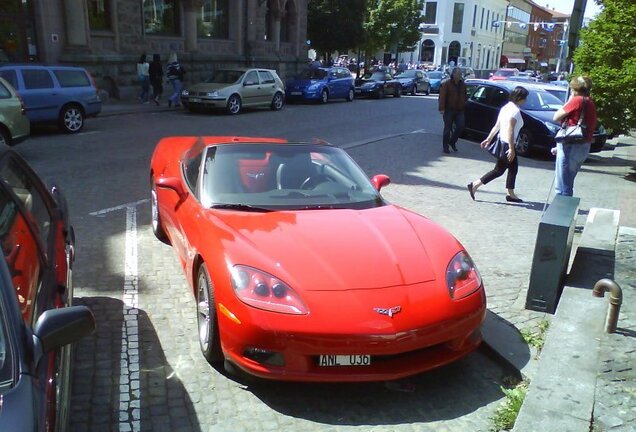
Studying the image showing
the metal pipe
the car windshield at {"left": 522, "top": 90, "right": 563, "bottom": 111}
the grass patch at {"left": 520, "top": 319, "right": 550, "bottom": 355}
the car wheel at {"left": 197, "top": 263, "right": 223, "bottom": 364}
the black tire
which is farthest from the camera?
the black tire

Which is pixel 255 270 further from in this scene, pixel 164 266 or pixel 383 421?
pixel 164 266

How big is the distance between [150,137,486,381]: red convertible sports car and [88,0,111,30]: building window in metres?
19.1

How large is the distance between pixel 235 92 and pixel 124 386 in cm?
1681

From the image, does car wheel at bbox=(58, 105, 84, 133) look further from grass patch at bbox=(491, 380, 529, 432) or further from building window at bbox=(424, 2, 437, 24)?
building window at bbox=(424, 2, 437, 24)

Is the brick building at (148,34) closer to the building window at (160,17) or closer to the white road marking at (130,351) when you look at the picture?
the building window at (160,17)

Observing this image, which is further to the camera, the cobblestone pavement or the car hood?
the car hood

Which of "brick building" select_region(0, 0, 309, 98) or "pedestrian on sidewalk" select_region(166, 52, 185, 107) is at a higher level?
"brick building" select_region(0, 0, 309, 98)

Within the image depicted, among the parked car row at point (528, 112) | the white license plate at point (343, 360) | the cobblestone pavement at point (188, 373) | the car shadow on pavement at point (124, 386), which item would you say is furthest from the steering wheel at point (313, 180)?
the parked car row at point (528, 112)

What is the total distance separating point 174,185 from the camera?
4730 millimetres

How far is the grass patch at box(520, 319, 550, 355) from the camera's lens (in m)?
4.11

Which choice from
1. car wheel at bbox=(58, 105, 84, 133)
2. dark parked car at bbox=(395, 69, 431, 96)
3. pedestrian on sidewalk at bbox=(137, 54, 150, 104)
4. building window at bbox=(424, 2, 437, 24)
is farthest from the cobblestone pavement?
building window at bbox=(424, 2, 437, 24)

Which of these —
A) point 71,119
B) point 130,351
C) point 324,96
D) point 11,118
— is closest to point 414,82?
point 324,96

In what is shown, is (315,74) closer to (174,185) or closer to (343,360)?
(174,185)

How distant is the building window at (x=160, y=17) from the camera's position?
77.7 ft
